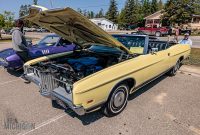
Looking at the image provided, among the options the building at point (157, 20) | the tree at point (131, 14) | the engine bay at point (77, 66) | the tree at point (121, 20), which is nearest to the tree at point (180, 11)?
the building at point (157, 20)

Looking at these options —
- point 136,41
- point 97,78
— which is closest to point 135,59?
point 136,41

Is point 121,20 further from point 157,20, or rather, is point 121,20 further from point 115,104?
point 115,104

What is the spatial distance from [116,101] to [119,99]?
10cm

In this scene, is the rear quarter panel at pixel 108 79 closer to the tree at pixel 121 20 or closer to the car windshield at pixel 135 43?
the car windshield at pixel 135 43

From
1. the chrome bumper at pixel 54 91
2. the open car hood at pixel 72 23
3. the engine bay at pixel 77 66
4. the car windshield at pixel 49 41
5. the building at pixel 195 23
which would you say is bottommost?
the chrome bumper at pixel 54 91

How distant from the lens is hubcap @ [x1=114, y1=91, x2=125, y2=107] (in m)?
3.66

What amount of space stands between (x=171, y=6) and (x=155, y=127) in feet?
108

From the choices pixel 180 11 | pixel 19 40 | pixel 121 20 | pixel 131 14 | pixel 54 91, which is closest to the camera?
pixel 54 91

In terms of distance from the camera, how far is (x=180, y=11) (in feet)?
101

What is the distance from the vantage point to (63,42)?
747 cm

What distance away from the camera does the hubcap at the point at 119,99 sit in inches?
144

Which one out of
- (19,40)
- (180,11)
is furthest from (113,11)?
(19,40)

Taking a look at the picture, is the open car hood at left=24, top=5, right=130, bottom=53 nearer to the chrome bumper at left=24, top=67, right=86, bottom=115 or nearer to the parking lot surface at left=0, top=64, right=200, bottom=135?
the chrome bumper at left=24, top=67, right=86, bottom=115

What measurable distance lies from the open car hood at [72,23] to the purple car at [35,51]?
1.91m
